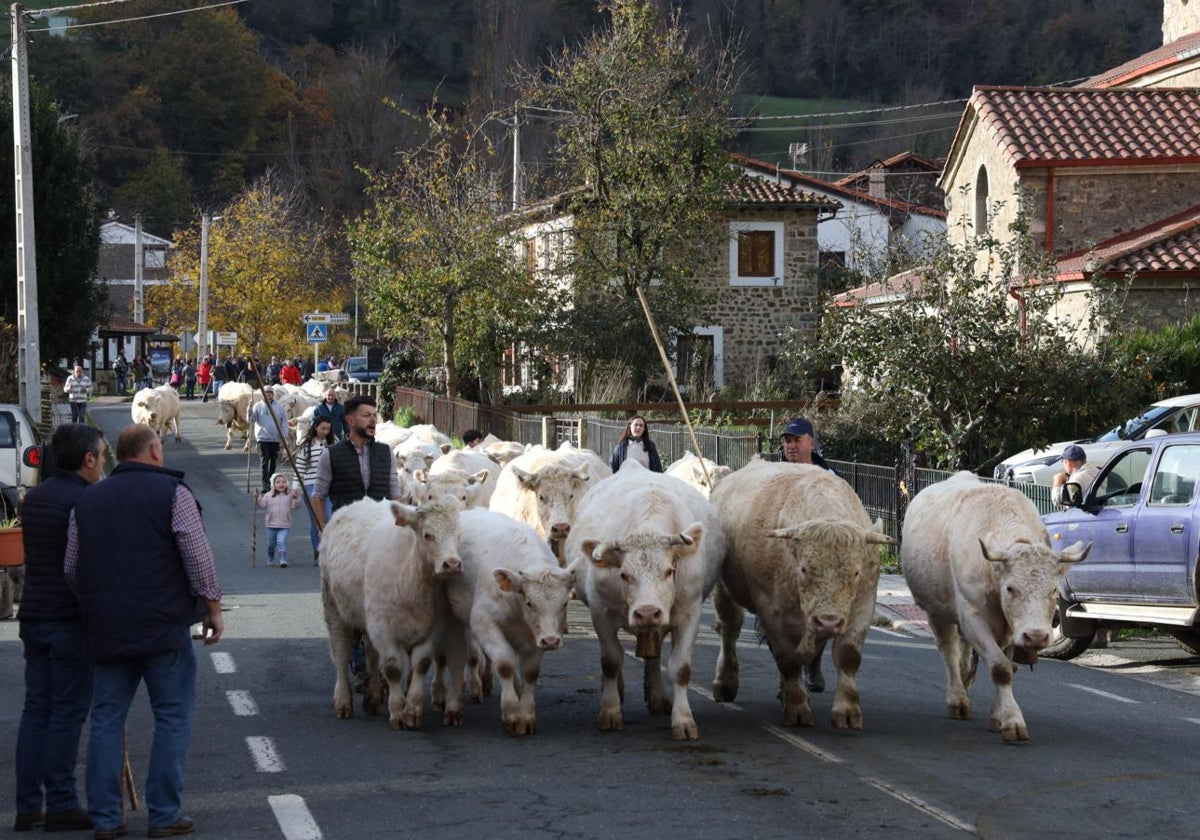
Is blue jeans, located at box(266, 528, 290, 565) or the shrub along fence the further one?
the shrub along fence

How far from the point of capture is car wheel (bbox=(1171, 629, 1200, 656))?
15.0 meters

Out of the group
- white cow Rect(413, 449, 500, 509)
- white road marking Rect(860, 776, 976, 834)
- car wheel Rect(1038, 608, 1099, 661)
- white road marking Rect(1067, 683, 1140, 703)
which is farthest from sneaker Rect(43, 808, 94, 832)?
car wheel Rect(1038, 608, 1099, 661)

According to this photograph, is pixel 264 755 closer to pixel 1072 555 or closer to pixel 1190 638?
pixel 1072 555

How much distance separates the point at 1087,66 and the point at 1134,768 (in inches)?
4431

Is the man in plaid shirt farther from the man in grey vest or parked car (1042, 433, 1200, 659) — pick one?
parked car (1042, 433, 1200, 659)

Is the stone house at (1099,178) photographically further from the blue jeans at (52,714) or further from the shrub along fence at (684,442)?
the blue jeans at (52,714)

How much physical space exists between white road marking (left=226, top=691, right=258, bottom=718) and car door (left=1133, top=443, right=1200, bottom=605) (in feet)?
24.7

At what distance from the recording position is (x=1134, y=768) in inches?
379

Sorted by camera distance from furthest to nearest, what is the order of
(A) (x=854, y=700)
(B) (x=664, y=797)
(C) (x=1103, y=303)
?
(C) (x=1103, y=303) < (A) (x=854, y=700) < (B) (x=664, y=797)

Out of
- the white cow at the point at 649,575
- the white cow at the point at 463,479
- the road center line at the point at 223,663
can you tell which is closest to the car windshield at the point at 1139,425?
the white cow at the point at 463,479

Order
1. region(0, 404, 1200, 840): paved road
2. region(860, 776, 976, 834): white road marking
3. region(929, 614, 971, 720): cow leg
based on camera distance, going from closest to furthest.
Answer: region(860, 776, 976, 834): white road marking < region(0, 404, 1200, 840): paved road < region(929, 614, 971, 720): cow leg

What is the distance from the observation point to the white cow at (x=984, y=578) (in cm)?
1027

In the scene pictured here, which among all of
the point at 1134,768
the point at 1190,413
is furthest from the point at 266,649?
the point at 1190,413

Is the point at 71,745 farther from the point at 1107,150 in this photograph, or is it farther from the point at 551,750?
the point at 1107,150
